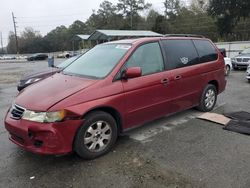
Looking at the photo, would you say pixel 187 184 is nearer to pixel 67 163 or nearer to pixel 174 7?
pixel 67 163

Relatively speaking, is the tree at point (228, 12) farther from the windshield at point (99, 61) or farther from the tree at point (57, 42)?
the tree at point (57, 42)

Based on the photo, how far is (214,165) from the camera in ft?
11.6

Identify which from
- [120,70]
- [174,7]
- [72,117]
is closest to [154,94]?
[120,70]

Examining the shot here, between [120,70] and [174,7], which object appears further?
[174,7]

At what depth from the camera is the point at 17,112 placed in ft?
12.0

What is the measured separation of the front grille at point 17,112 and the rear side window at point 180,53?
267cm

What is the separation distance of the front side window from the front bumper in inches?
56.7

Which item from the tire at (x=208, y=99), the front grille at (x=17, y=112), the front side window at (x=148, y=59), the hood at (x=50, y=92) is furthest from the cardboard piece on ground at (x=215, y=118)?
the front grille at (x=17, y=112)

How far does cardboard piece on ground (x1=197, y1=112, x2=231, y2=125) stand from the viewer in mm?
5227

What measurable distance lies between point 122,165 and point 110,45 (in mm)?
2333

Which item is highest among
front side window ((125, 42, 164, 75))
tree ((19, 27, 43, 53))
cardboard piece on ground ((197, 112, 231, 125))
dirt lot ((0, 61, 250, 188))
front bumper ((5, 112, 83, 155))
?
tree ((19, 27, 43, 53))

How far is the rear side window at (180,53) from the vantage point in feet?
16.1

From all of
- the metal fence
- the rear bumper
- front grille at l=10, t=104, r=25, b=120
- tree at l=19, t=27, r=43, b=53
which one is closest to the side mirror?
front grille at l=10, t=104, r=25, b=120

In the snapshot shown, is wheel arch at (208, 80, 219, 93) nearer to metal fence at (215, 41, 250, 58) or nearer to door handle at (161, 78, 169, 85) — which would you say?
door handle at (161, 78, 169, 85)
